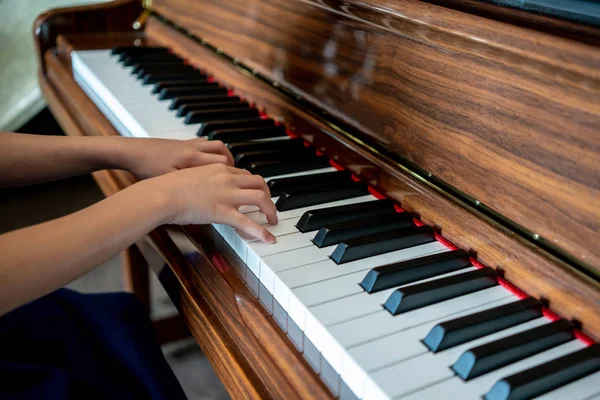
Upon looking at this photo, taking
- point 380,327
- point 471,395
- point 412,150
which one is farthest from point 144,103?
point 471,395

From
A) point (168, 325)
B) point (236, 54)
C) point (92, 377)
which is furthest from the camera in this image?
point (168, 325)

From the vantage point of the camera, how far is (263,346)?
795 millimetres

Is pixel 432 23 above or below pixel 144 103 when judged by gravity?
above

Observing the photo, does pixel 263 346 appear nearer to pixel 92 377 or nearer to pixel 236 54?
pixel 92 377

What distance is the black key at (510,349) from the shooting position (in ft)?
2.17

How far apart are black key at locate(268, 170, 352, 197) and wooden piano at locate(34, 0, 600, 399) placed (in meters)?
0.01

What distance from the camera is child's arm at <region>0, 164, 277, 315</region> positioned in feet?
2.59

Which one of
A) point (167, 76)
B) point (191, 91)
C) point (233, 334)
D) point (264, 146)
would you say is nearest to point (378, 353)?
point (233, 334)

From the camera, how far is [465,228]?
90cm

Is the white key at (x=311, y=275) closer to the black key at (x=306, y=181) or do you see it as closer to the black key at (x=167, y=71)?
the black key at (x=306, y=181)

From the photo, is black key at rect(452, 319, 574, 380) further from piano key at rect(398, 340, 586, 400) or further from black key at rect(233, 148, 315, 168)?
black key at rect(233, 148, 315, 168)

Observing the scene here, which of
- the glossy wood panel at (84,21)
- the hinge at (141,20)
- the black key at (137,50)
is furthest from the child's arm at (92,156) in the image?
the hinge at (141,20)

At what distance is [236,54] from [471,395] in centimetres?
118

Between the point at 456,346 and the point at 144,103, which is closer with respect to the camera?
the point at 456,346
